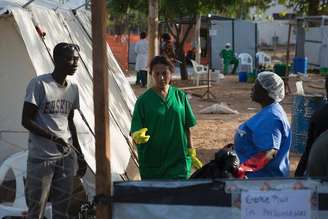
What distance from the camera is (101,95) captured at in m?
3.47

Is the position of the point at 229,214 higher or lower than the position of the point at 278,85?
lower

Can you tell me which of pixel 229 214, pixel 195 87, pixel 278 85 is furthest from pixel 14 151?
pixel 195 87

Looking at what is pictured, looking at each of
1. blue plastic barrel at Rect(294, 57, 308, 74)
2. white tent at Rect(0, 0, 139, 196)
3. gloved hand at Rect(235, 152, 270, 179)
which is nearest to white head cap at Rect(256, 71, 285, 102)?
gloved hand at Rect(235, 152, 270, 179)

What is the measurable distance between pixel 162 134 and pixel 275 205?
180 cm

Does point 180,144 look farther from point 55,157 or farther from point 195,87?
point 195,87

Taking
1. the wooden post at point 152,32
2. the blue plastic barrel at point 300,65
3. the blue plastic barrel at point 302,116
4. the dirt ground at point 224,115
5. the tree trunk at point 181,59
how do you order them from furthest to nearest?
the blue plastic barrel at point 300,65, the tree trunk at point 181,59, the wooden post at point 152,32, the dirt ground at point 224,115, the blue plastic barrel at point 302,116

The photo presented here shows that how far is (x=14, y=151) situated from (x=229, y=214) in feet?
14.8

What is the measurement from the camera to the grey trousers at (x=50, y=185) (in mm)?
4738

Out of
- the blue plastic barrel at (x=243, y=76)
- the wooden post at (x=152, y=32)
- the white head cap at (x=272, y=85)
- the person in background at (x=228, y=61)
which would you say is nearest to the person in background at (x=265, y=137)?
the white head cap at (x=272, y=85)

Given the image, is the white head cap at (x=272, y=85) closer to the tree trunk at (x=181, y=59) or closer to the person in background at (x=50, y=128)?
the person in background at (x=50, y=128)

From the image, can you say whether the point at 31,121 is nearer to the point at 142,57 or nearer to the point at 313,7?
the point at 142,57

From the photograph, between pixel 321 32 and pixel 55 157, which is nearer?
pixel 55 157

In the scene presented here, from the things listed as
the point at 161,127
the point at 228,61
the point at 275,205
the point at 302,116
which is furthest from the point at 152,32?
the point at 228,61

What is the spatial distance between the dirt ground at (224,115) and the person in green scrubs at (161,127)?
4132 millimetres
